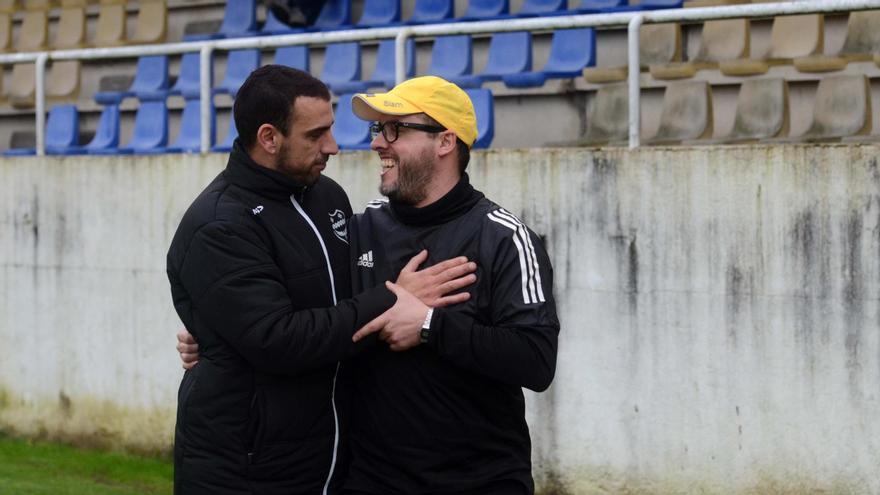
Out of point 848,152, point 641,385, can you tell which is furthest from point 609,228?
point 848,152

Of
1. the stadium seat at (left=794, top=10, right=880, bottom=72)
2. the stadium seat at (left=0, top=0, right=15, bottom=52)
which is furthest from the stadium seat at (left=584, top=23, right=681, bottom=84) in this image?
the stadium seat at (left=0, top=0, right=15, bottom=52)

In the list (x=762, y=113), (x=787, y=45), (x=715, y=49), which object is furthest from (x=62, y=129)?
(x=762, y=113)

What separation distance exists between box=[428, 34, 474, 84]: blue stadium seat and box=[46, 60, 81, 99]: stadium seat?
160 inches

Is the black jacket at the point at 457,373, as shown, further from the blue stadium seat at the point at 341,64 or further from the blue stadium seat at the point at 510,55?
the blue stadium seat at the point at 341,64

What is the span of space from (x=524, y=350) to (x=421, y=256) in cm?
40

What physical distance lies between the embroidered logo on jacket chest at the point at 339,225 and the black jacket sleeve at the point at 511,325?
442 millimetres

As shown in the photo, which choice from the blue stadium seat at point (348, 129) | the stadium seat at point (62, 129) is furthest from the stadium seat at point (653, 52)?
the stadium seat at point (62, 129)

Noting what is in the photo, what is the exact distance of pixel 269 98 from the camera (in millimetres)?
3838

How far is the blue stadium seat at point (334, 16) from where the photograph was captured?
39.0 feet

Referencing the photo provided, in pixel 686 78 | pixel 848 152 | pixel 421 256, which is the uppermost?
pixel 686 78

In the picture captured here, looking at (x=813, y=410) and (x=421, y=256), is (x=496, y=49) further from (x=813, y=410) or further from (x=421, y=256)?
(x=421, y=256)

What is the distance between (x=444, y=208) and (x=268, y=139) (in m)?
0.52

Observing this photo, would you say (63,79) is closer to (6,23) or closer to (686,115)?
(6,23)

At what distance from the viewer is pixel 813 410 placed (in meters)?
6.38
